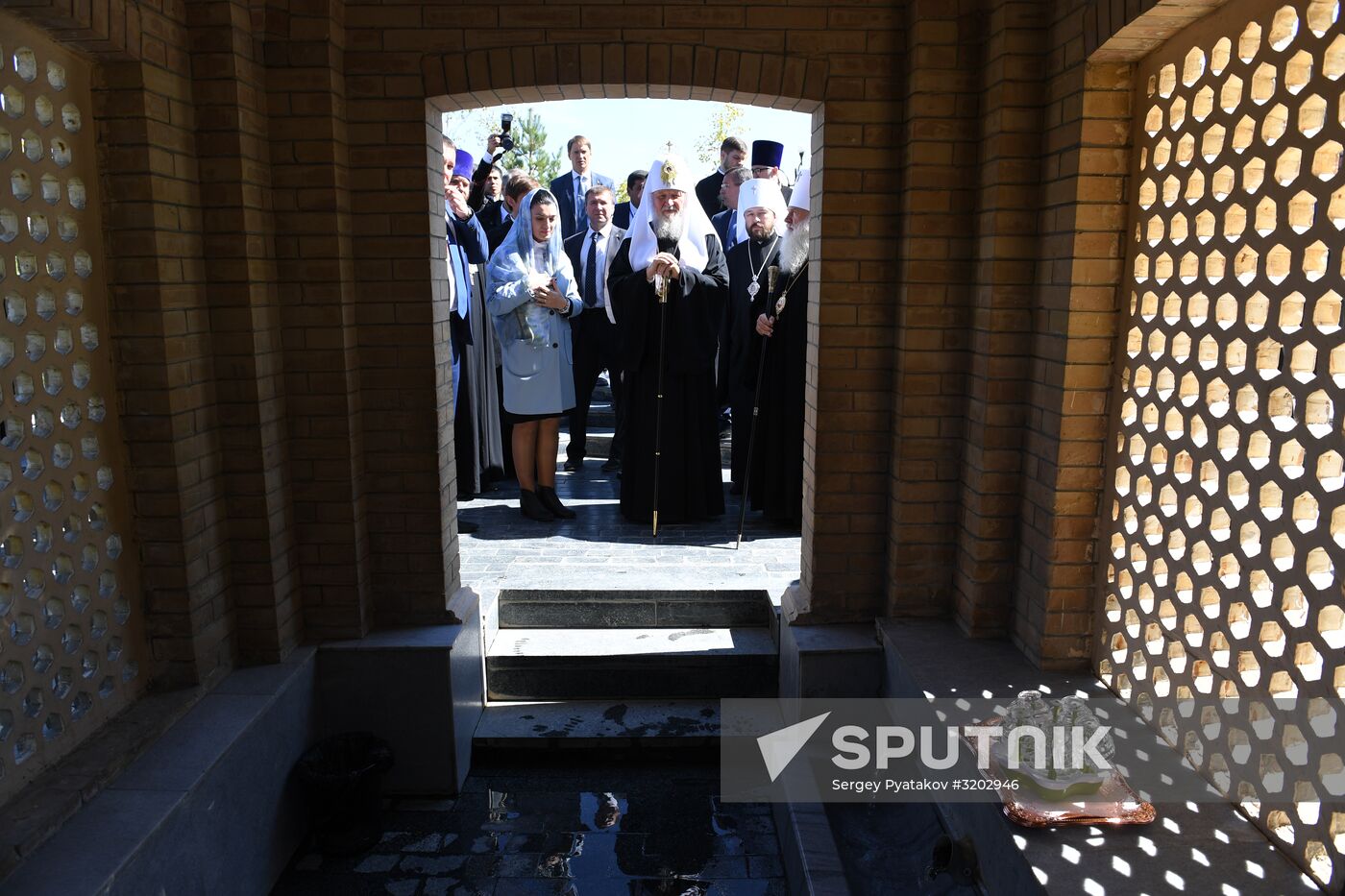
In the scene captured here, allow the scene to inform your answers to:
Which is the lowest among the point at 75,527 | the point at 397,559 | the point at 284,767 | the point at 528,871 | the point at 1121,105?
the point at 528,871

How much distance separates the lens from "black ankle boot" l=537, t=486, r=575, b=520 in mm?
7129

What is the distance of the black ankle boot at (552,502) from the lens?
7129 mm

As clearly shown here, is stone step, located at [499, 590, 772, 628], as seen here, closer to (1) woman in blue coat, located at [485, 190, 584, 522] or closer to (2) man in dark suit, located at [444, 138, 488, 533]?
(2) man in dark suit, located at [444, 138, 488, 533]

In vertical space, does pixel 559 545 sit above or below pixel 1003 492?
below

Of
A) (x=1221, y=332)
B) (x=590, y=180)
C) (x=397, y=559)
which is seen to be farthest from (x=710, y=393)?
(x=590, y=180)

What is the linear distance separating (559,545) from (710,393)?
1522 millimetres

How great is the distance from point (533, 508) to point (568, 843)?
3.22m

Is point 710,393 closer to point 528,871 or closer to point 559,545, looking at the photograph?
point 559,545

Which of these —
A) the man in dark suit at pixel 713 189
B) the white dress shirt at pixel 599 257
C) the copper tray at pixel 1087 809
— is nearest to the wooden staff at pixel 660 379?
the white dress shirt at pixel 599 257

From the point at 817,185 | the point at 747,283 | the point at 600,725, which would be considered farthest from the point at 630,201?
the point at 600,725

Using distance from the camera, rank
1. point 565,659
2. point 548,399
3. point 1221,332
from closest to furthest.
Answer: point 1221,332 < point 565,659 < point 548,399

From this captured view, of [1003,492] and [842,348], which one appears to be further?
[842,348]

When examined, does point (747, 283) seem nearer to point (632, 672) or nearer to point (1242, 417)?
point (632, 672)

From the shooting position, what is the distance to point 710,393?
699 centimetres
